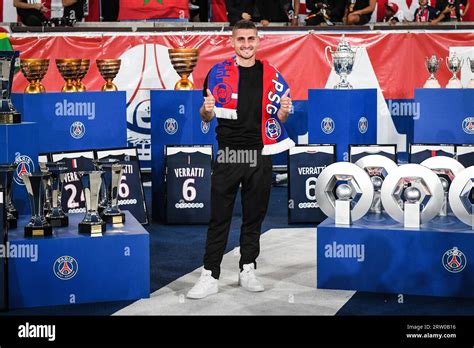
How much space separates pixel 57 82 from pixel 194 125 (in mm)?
2777

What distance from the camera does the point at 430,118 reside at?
968cm

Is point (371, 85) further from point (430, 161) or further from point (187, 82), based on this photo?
point (430, 161)

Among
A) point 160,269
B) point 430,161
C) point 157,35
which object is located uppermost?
point 157,35

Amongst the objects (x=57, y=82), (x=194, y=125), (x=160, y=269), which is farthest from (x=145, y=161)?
(x=160, y=269)

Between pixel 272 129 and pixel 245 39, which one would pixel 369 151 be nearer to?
pixel 272 129

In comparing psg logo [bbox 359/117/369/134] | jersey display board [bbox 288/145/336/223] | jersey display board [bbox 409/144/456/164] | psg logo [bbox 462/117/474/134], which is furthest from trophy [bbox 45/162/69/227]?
psg logo [bbox 462/117/474/134]

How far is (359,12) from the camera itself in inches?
509

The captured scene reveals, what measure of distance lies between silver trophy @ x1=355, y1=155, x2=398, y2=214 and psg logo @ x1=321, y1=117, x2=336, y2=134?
2.22 metres

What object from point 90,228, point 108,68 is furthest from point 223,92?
point 108,68

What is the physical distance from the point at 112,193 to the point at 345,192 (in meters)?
1.58

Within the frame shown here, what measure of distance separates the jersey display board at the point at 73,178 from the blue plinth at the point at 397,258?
276 cm

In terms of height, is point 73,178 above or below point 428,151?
below

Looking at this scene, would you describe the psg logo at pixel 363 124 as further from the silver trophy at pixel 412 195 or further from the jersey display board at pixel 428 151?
the silver trophy at pixel 412 195
